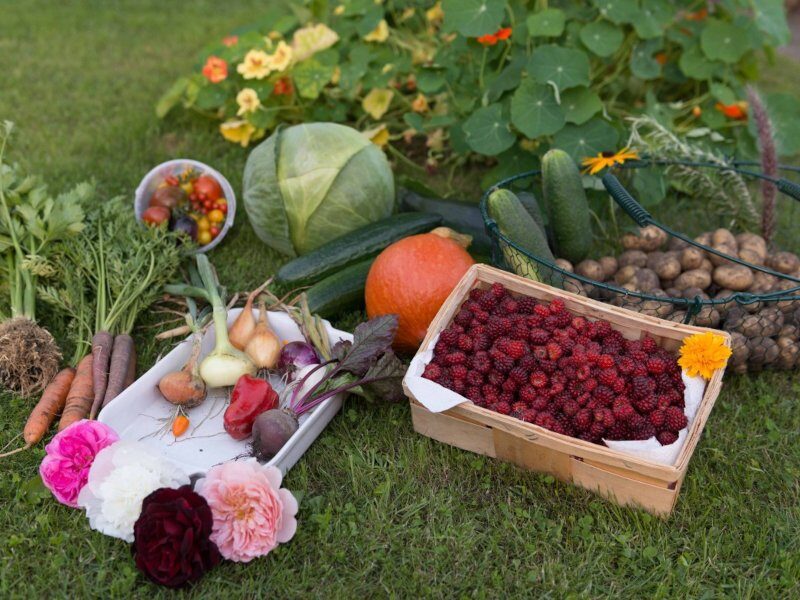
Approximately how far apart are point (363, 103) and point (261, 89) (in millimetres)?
565

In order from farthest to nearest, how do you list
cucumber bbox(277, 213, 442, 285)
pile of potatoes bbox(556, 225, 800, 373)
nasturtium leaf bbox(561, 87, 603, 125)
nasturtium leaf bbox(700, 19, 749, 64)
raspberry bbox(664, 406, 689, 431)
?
nasturtium leaf bbox(700, 19, 749, 64) → nasturtium leaf bbox(561, 87, 603, 125) → cucumber bbox(277, 213, 442, 285) → pile of potatoes bbox(556, 225, 800, 373) → raspberry bbox(664, 406, 689, 431)

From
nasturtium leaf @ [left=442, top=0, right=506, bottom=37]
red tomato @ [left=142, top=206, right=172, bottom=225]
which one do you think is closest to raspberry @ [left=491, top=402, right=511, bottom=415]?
red tomato @ [left=142, top=206, right=172, bottom=225]

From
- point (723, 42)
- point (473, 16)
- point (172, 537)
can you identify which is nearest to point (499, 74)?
point (473, 16)

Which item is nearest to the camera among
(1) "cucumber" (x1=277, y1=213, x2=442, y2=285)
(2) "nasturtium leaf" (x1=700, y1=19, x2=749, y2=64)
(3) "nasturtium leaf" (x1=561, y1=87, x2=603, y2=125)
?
(1) "cucumber" (x1=277, y1=213, x2=442, y2=285)

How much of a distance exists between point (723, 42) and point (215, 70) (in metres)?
2.70

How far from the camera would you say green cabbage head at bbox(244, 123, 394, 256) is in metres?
3.04

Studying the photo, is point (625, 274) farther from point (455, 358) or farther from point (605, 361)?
point (455, 358)

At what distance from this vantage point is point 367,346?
7.83 ft

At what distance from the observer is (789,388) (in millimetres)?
2611

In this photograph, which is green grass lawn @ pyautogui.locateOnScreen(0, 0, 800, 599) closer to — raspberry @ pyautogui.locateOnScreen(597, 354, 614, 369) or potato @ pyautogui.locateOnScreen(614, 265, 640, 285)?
raspberry @ pyautogui.locateOnScreen(597, 354, 614, 369)

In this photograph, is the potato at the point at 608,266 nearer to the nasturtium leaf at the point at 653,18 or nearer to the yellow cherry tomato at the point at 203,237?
the nasturtium leaf at the point at 653,18

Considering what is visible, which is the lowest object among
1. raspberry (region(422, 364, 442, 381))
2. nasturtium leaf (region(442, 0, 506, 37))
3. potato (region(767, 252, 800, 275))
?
potato (region(767, 252, 800, 275))

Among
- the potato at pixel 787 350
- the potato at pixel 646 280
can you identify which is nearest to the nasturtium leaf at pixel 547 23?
the potato at pixel 646 280

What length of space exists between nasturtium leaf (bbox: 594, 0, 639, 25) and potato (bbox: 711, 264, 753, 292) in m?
1.46
